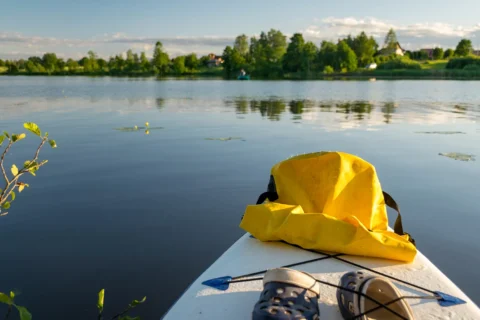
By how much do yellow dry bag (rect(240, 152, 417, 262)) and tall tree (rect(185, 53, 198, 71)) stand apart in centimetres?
11979

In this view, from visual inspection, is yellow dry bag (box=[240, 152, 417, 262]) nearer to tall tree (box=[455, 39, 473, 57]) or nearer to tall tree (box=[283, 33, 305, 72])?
tall tree (box=[283, 33, 305, 72])

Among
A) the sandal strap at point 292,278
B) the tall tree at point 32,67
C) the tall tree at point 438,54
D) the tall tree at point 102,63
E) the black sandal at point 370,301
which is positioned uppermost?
the tall tree at point 438,54

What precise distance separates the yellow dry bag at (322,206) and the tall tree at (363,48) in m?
104

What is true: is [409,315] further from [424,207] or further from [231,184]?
[231,184]

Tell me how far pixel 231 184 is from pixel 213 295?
4.70 m

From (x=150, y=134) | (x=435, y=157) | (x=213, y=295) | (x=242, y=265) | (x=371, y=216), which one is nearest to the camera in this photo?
(x=213, y=295)

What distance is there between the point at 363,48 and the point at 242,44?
36471 millimetres

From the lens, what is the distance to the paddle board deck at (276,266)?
7.04 feet

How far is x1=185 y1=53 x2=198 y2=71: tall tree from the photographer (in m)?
119

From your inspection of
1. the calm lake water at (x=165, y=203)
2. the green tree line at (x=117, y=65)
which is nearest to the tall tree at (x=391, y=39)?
the green tree line at (x=117, y=65)

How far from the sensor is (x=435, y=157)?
902 centimetres

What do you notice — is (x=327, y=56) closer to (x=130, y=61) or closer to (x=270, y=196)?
(x=130, y=61)

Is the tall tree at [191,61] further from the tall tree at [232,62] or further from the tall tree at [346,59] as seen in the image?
the tall tree at [346,59]

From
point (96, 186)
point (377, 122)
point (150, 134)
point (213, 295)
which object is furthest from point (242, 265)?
point (377, 122)
